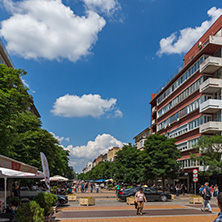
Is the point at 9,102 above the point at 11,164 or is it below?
above

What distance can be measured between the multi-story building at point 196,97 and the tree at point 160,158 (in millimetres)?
3744

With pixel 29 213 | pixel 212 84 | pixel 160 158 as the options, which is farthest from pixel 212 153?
pixel 29 213

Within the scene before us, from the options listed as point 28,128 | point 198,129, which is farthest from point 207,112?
point 28,128

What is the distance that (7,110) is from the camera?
13531 mm

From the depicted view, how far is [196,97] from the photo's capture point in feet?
148

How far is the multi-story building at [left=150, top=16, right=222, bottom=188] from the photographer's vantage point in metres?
40.7

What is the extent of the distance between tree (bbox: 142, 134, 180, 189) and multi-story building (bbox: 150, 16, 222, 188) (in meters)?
3.74

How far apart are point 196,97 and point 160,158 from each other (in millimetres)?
11076

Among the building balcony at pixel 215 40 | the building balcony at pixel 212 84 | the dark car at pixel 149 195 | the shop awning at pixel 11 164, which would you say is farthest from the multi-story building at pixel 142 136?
the shop awning at pixel 11 164

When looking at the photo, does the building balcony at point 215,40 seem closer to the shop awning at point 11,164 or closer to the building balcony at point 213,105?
the building balcony at point 213,105

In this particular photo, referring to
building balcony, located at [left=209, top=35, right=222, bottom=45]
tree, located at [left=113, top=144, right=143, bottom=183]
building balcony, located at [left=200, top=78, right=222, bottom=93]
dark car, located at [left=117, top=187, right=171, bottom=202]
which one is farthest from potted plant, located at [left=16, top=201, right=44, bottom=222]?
tree, located at [left=113, top=144, right=143, bottom=183]

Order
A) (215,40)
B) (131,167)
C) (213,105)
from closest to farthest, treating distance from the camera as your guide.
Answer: (213,105)
(215,40)
(131,167)

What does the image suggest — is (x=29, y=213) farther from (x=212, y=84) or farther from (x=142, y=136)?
(x=142, y=136)

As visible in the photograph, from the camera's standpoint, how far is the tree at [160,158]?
4138 cm
